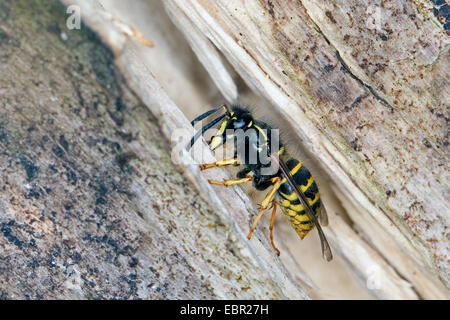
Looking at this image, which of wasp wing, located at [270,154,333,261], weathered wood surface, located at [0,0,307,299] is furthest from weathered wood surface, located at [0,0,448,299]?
wasp wing, located at [270,154,333,261]

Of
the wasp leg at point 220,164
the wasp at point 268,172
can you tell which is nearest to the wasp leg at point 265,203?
the wasp at point 268,172

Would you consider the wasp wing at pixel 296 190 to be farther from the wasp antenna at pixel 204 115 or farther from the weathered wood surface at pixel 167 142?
the wasp antenna at pixel 204 115

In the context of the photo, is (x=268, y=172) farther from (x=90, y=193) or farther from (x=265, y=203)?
(x=90, y=193)

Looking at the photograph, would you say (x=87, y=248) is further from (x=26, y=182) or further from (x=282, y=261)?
(x=282, y=261)

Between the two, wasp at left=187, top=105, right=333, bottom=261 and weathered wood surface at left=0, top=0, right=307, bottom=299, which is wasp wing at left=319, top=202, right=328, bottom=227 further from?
weathered wood surface at left=0, top=0, right=307, bottom=299

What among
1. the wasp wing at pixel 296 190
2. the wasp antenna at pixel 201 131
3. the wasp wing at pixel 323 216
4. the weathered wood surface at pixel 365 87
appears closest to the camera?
the weathered wood surface at pixel 365 87
